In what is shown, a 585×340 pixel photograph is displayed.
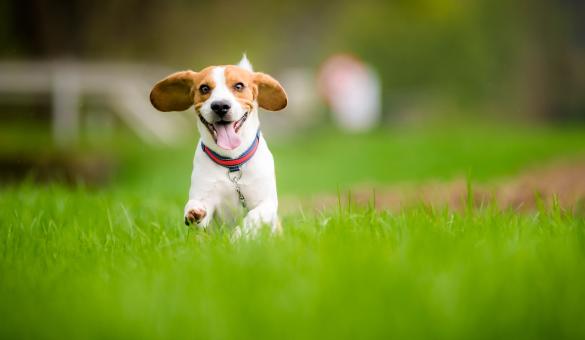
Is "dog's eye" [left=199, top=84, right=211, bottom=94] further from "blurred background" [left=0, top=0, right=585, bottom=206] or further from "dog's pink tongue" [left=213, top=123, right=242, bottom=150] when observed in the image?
"blurred background" [left=0, top=0, right=585, bottom=206]

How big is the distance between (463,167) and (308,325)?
857cm

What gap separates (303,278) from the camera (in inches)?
94.9

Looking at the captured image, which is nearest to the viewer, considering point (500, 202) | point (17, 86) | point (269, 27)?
point (500, 202)

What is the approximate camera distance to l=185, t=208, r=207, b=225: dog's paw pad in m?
3.05

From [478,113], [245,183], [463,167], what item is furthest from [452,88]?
[245,183]

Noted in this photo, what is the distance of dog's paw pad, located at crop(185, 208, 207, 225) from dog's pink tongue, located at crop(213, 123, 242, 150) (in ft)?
1.03

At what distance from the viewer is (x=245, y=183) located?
321 centimetres

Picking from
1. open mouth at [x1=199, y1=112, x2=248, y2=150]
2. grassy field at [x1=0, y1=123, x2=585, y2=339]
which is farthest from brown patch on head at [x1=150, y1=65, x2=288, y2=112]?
grassy field at [x1=0, y1=123, x2=585, y2=339]

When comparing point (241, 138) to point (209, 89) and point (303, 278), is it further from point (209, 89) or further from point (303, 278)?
point (303, 278)

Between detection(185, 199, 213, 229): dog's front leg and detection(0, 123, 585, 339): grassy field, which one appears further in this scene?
detection(185, 199, 213, 229): dog's front leg

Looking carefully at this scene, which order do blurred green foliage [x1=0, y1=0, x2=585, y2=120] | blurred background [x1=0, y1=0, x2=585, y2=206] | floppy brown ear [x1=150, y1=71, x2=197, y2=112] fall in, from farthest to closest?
1. blurred green foliage [x1=0, y1=0, x2=585, y2=120]
2. blurred background [x1=0, y1=0, x2=585, y2=206]
3. floppy brown ear [x1=150, y1=71, x2=197, y2=112]

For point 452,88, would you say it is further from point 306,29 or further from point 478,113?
point 306,29

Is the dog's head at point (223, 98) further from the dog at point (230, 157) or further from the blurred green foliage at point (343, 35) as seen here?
the blurred green foliage at point (343, 35)

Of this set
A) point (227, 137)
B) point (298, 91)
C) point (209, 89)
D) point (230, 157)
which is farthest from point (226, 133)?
point (298, 91)
